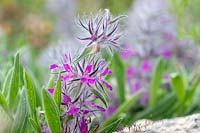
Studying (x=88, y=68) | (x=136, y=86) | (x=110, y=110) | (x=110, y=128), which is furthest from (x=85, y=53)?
(x=136, y=86)

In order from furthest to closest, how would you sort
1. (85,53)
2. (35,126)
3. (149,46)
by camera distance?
(149,46) → (35,126) → (85,53)

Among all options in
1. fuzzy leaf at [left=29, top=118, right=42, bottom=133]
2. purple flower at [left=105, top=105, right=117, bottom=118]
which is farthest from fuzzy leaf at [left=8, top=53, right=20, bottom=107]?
purple flower at [left=105, top=105, right=117, bottom=118]

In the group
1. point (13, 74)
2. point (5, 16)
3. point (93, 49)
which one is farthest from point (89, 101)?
point (5, 16)

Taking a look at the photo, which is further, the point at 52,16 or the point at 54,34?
the point at 52,16

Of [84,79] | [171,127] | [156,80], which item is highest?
[84,79]

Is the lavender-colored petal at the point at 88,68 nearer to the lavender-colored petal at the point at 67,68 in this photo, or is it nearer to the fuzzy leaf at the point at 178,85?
the lavender-colored petal at the point at 67,68

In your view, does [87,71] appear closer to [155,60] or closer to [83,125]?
[83,125]

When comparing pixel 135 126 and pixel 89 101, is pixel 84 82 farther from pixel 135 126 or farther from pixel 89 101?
pixel 135 126

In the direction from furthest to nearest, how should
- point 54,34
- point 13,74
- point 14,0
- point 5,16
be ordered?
point 14,0 < point 5,16 < point 54,34 < point 13,74

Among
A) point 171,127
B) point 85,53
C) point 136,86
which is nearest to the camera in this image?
point 85,53

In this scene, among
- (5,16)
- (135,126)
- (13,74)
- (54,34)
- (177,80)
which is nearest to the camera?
(135,126)
